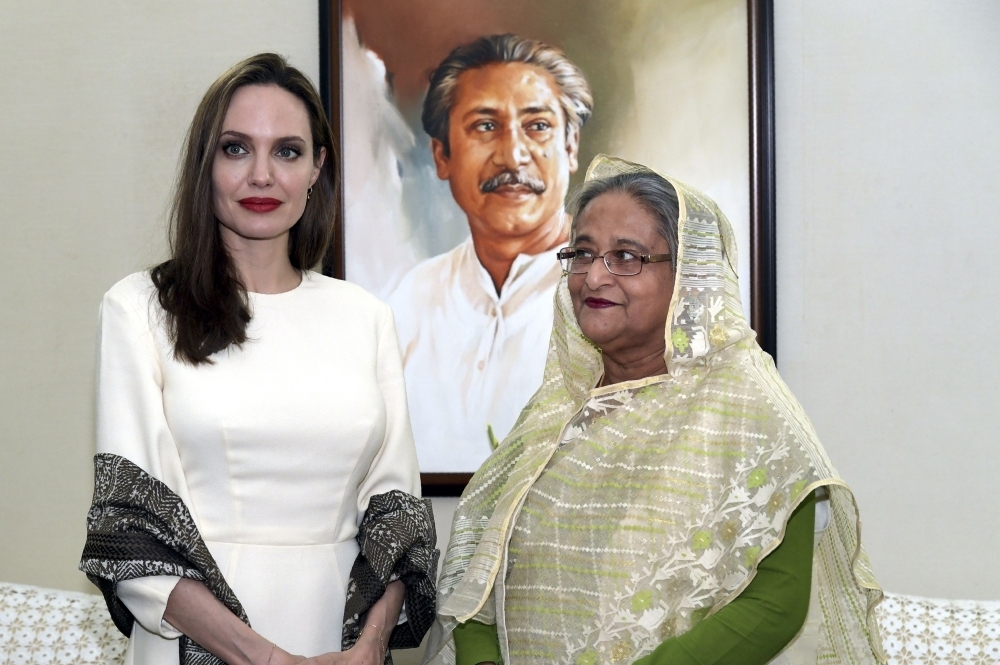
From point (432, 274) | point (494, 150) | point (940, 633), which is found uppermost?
point (494, 150)

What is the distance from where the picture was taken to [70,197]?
9.11 feet

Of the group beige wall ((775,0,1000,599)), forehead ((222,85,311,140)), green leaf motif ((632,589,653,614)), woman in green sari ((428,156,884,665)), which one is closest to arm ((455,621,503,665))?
woman in green sari ((428,156,884,665))

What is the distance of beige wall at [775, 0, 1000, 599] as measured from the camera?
2627mm

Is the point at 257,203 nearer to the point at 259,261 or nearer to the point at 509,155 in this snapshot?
the point at 259,261

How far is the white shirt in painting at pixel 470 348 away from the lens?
2.68m

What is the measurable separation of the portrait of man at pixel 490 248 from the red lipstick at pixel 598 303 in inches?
34.9

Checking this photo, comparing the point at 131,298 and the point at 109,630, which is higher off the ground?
the point at 131,298

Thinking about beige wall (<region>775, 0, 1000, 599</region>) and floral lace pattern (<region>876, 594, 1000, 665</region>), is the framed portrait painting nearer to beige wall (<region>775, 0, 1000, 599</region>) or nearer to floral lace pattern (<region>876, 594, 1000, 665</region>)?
beige wall (<region>775, 0, 1000, 599</region>)

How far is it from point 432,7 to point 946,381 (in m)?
1.75

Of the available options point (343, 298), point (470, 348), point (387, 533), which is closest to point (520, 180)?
point (470, 348)

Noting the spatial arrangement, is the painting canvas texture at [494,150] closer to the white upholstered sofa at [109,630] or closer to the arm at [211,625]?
the white upholstered sofa at [109,630]

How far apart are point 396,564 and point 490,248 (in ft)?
3.76

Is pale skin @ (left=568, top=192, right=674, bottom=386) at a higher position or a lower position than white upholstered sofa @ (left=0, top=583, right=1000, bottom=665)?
higher

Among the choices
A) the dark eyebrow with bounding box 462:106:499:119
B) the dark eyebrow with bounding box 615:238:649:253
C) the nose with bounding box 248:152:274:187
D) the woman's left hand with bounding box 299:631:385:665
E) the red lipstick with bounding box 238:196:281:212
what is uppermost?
the dark eyebrow with bounding box 462:106:499:119
